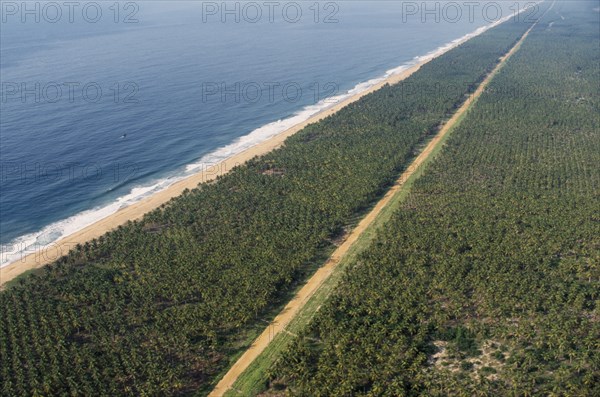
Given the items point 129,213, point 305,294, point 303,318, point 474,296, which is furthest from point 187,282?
point 474,296

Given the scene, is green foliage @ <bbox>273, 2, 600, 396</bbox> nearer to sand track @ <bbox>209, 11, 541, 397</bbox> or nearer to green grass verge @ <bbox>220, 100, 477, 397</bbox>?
green grass verge @ <bbox>220, 100, 477, 397</bbox>

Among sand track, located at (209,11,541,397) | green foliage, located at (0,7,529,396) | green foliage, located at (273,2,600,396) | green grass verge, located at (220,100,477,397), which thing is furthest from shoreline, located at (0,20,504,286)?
green foliage, located at (273,2,600,396)

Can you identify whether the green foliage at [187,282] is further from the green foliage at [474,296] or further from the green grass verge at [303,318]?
the green grass verge at [303,318]

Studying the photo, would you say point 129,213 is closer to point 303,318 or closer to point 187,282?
point 187,282

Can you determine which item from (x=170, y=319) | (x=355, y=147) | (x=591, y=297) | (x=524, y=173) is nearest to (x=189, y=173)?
(x=355, y=147)

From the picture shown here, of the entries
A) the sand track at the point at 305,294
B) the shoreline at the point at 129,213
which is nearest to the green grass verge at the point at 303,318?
the sand track at the point at 305,294

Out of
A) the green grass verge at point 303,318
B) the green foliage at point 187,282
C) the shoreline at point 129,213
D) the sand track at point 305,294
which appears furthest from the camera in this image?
the shoreline at point 129,213

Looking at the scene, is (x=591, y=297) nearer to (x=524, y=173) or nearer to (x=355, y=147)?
(x=524, y=173)
